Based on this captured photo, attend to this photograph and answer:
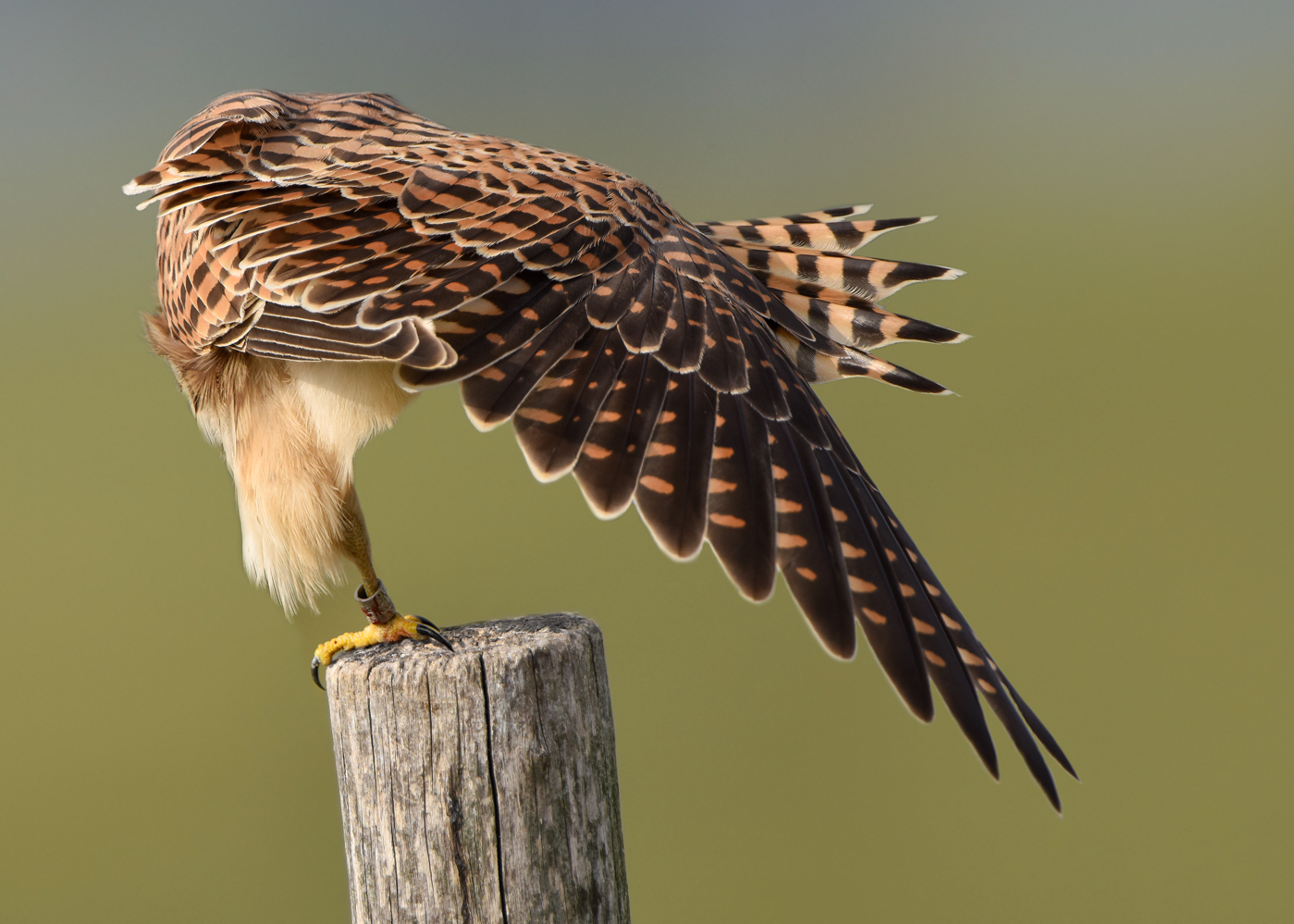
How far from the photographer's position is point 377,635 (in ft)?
7.33

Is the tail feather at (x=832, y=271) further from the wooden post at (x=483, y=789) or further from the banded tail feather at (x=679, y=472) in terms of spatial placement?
the wooden post at (x=483, y=789)

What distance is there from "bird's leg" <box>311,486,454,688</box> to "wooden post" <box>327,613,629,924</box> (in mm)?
437

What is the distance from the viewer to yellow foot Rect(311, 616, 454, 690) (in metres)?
2.21

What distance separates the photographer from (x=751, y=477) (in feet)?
5.59

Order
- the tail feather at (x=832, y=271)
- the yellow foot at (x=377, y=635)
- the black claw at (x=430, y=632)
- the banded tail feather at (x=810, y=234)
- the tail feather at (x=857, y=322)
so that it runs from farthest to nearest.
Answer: the banded tail feather at (x=810, y=234) → the tail feather at (x=832, y=271) → the tail feather at (x=857, y=322) → the yellow foot at (x=377, y=635) → the black claw at (x=430, y=632)

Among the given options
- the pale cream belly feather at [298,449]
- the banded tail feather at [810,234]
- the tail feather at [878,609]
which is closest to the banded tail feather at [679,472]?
the tail feather at [878,609]

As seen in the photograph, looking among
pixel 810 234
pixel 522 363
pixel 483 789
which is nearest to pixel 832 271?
pixel 810 234

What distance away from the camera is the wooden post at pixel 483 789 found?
1706mm

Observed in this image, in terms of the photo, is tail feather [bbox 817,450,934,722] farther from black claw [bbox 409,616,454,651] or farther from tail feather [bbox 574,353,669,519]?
black claw [bbox 409,616,454,651]

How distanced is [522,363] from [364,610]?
89 centimetres

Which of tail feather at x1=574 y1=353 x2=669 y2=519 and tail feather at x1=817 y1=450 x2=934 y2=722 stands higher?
tail feather at x1=574 y1=353 x2=669 y2=519

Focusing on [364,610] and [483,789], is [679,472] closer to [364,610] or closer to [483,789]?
[483,789]

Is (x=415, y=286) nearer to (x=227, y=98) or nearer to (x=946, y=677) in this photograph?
(x=946, y=677)


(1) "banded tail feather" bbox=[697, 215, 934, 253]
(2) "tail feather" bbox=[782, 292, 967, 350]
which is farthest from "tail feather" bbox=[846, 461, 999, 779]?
(1) "banded tail feather" bbox=[697, 215, 934, 253]
